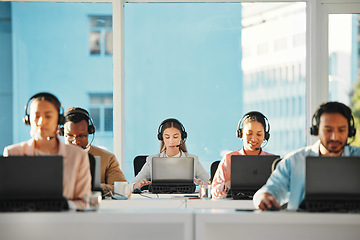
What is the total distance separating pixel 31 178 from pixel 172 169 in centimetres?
205

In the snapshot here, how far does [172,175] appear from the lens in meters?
4.23

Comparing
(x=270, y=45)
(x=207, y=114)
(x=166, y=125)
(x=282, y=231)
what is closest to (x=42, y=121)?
(x=282, y=231)

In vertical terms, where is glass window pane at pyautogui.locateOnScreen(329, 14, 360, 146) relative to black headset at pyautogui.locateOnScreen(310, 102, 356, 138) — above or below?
above

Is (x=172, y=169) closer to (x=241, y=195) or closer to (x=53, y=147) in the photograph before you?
(x=241, y=195)

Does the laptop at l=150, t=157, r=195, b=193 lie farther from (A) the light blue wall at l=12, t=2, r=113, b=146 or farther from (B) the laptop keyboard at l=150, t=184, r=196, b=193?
(A) the light blue wall at l=12, t=2, r=113, b=146

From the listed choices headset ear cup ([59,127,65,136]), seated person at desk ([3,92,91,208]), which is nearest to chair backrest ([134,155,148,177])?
headset ear cup ([59,127,65,136])

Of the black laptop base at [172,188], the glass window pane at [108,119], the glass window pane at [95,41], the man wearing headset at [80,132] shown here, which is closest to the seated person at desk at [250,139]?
the black laptop base at [172,188]

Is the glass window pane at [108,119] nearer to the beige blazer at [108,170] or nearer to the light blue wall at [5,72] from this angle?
the light blue wall at [5,72]

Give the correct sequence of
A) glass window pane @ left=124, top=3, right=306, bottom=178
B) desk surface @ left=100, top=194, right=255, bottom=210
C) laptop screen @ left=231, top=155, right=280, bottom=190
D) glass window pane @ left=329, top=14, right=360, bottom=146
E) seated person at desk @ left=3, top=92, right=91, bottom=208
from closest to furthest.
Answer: seated person at desk @ left=3, top=92, right=91, bottom=208 → desk surface @ left=100, top=194, right=255, bottom=210 → laptop screen @ left=231, top=155, right=280, bottom=190 → glass window pane @ left=329, top=14, right=360, bottom=146 → glass window pane @ left=124, top=3, right=306, bottom=178

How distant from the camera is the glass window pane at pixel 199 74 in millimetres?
6250

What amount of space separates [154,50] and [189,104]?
2.60 ft

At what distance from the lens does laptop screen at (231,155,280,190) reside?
3439 mm

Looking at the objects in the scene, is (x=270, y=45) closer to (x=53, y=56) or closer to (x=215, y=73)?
(x=215, y=73)

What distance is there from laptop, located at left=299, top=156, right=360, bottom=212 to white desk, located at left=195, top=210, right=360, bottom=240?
14 cm
